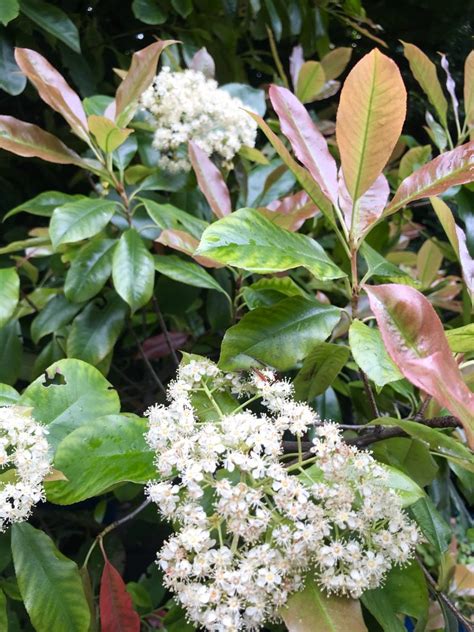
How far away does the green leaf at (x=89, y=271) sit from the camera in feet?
2.77

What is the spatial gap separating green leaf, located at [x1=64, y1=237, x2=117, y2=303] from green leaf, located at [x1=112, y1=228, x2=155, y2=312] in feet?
0.17

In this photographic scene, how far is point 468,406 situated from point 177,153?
80 centimetres

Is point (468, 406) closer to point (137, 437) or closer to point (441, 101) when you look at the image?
point (137, 437)

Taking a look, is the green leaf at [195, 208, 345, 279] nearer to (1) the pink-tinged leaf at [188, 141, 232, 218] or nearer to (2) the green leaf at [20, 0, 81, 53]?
(1) the pink-tinged leaf at [188, 141, 232, 218]

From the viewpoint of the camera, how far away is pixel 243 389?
0.61 metres

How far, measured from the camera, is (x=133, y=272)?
81cm

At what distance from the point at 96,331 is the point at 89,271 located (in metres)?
0.10

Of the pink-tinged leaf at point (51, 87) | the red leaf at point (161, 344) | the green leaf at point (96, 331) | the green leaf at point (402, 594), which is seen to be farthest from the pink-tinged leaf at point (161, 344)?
the green leaf at point (402, 594)

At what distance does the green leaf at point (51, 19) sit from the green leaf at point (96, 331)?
576 mm

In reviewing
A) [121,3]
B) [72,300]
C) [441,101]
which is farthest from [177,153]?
[121,3]

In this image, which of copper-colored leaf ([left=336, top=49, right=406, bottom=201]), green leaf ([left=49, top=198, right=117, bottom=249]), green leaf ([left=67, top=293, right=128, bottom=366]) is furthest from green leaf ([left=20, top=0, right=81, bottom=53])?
copper-colored leaf ([left=336, top=49, right=406, bottom=201])

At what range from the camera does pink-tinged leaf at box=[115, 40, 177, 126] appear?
82 cm

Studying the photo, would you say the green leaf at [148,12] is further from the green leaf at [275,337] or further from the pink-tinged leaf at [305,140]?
the green leaf at [275,337]

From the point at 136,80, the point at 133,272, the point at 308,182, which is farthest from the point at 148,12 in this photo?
the point at 308,182
